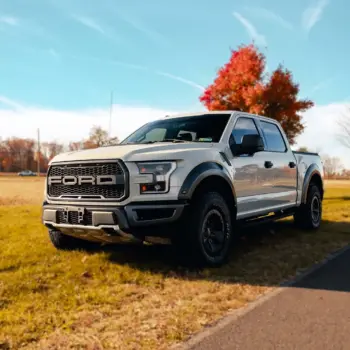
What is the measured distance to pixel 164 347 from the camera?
Answer: 2.64m

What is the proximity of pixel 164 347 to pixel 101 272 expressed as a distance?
6.51 feet

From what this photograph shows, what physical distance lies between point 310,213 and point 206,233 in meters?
3.79

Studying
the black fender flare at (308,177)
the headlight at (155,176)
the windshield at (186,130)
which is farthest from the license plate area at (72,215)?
the black fender flare at (308,177)

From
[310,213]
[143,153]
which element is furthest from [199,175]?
[310,213]

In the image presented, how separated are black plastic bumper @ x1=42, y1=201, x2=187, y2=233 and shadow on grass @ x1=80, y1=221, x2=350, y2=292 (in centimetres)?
53

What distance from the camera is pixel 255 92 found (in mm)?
16922

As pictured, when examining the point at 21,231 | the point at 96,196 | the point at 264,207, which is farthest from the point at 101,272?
the point at 21,231

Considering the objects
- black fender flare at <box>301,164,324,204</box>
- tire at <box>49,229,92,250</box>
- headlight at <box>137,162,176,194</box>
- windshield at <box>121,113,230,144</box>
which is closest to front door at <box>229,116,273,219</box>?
windshield at <box>121,113,230,144</box>

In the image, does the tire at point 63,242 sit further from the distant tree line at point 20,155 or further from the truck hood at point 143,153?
the distant tree line at point 20,155

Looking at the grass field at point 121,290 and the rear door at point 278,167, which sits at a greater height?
the rear door at point 278,167

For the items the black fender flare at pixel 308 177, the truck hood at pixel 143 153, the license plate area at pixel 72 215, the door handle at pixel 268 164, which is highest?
the truck hood at pixel 143 153

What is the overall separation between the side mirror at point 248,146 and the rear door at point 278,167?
26.2 inches

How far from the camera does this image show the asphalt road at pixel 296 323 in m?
2.70

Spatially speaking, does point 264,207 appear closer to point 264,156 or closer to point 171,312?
point 264,156
